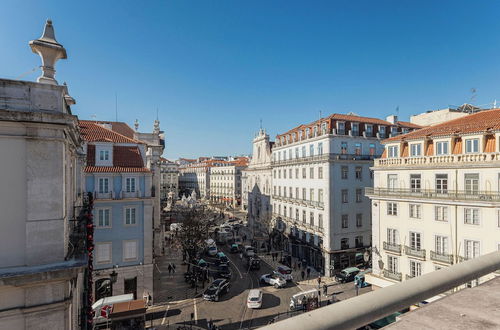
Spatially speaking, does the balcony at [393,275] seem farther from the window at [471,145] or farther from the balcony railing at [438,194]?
the window at [471,145]

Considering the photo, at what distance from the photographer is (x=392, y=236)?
28.2 meters

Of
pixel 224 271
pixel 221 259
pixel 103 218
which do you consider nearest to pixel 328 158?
pixel 224 271

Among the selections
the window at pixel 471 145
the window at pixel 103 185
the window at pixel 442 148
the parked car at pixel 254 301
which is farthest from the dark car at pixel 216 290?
the window at pixel 471 145

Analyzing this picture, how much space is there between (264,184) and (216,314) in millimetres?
35065

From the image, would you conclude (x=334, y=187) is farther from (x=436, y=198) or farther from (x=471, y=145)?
(x=471, y=145)

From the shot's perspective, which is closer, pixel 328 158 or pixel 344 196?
pixel 328 158

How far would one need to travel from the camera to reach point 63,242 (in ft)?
24.2

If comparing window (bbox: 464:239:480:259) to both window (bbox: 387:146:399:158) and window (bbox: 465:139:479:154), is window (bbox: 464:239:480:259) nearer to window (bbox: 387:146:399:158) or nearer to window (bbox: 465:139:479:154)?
window (bbox: 465:139:479:154)

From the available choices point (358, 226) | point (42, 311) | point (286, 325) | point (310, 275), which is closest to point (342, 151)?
point (358, 226)

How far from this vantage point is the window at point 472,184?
22.6m

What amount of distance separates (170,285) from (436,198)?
27781mm

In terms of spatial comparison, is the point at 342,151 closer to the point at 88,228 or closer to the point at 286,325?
the point at 88,228

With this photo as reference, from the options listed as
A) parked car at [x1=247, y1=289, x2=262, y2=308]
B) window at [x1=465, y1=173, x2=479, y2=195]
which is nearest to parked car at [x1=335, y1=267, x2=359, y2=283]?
parked car at [x1=247, y1=289, x2=262, y2=308]

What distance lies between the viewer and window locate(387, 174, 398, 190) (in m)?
28.8
